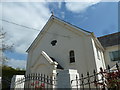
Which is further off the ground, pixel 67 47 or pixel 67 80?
pixel 67 47

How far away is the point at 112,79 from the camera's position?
4.56 metres

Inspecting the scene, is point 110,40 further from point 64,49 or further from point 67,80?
point 67,80

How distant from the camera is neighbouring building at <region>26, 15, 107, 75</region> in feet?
38.3

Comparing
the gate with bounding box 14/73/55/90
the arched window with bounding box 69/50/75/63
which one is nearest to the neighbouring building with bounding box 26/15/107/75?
the arched window with bounding box 69/50/75/63

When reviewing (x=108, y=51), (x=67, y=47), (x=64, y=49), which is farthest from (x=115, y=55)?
(x=64, y=49)

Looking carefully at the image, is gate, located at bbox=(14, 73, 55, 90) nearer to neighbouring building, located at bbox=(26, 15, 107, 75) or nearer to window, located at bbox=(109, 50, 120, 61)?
neighbouring building, located at bbox=(26, 15, 107, 75)

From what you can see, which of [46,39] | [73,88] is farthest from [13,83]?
[46,39]

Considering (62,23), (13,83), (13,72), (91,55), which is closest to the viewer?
(13,83)

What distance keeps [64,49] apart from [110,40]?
9.18 m

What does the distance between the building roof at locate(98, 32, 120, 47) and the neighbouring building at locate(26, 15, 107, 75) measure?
61.0 inches

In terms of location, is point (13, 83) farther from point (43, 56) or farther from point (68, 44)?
point (68, 44)

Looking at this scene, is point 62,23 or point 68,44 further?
point 62,23

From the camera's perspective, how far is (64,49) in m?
13.7

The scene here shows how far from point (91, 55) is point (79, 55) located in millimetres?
1448
